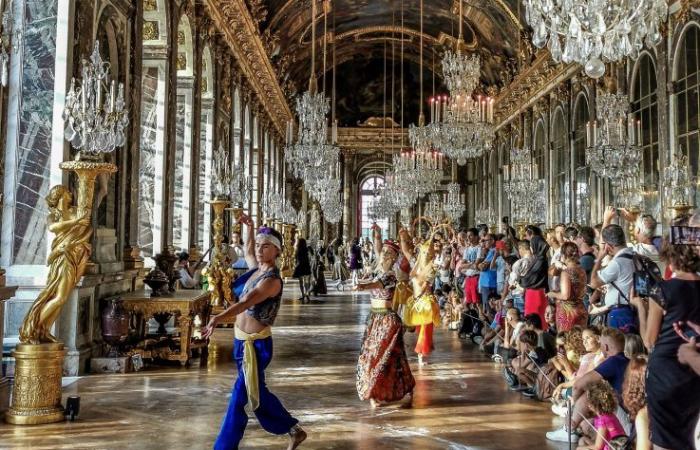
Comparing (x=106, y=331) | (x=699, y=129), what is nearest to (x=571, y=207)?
(x=699, y=129)

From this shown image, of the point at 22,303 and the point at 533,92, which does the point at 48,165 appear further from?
the point at 533,92

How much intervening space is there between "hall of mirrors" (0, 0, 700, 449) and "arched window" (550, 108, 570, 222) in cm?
11

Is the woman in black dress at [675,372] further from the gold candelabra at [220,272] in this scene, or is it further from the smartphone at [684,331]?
the gold candelabra at [220,272]

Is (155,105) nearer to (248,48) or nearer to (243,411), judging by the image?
(248,48)

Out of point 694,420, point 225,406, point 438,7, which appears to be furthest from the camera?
point 438,7

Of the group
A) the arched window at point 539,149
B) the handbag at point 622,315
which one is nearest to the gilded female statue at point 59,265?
the handbag at point 622,315

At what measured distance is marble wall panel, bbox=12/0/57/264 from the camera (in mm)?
6859

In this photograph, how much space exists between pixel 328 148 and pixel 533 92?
13183 millimetres

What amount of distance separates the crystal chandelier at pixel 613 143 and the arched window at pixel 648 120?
8.75 feet

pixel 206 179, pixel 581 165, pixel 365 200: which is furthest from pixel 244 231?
pixel 365 200

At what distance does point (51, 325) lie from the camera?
17.8 ft

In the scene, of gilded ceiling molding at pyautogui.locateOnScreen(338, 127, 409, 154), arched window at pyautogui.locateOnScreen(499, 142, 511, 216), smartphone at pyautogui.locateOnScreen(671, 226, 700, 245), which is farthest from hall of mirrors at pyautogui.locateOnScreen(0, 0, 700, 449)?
gilded ceiling molding at pyautogui.locateOnScreen(338, 127, 409, 154)

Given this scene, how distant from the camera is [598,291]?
6715mm

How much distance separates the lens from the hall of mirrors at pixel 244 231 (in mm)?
4910
